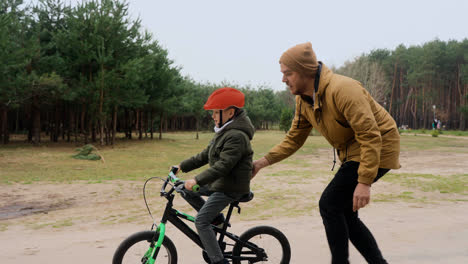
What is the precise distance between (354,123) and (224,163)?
1016 millimetres

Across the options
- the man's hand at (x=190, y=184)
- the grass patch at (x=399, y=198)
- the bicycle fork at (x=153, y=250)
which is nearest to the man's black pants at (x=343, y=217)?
the man's hand at (x=190, y=184)

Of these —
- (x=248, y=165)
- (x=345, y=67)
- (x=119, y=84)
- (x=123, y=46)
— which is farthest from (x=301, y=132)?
(x=345, y=67)

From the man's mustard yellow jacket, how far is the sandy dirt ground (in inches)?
63.7

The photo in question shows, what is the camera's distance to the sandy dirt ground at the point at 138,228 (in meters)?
3.95

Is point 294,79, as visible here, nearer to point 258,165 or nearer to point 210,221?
point 258,165

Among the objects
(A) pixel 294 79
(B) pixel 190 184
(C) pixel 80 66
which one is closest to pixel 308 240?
(B) pixel 190 184

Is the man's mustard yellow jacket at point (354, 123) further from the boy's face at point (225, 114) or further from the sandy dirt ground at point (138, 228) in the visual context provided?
the sandy dirt ground at point (138, 228)

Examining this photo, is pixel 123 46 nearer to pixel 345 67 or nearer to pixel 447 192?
pixel 447 192

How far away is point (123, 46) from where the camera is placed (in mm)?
25469

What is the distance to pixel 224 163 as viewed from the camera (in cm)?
288

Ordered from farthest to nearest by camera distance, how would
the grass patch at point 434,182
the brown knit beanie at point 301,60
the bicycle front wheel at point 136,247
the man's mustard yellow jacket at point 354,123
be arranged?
the grass patch at point 434,182 → the bicycle front wheel at point 136,247 → the brown knit beanie at point 301,60 → the man's mustard yellow jacket at point 354,123

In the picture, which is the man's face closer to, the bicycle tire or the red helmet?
the red helmet

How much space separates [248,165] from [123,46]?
24.4 m

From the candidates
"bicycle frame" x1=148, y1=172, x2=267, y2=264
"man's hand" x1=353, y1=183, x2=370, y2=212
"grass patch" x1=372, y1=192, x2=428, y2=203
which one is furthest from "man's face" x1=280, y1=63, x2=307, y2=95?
"grass patch" x1=372, y1=192, x2=428, y2=203
